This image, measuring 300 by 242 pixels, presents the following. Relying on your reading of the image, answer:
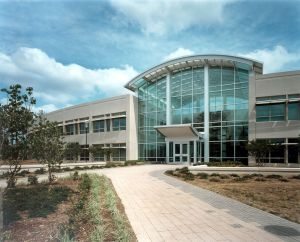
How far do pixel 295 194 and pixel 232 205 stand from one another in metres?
4.55

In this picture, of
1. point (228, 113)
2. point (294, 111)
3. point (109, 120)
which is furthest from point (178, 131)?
point (109, 120)

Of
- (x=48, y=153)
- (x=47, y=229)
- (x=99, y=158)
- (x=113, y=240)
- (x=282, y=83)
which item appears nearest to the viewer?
(x=113, y=240)

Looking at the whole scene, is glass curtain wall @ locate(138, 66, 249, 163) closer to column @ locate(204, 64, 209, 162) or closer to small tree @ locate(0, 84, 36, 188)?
column @ locate(204, 64, 209, 162)

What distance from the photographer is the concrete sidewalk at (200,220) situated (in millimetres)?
7054

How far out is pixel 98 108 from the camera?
158 feet

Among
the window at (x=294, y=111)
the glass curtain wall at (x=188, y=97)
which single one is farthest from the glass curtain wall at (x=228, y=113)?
the window at (x=294, y=111)

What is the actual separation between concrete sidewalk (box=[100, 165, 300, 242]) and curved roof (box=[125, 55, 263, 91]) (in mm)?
25949

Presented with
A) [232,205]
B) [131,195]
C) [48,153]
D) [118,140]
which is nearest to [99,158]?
[118,140]

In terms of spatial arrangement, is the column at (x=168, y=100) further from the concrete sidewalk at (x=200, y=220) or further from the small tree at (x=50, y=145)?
the concrete sidewalk at (x=200, y=220)

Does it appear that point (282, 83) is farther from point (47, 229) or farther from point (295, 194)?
point (47, 229)

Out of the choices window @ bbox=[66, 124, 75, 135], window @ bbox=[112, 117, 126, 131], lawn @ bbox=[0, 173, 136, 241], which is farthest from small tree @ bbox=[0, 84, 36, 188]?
window @ bbox=[66, 124, 75, 135]

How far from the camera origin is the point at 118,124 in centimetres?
4516

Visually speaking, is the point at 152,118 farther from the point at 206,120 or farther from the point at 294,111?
the point at 294,111

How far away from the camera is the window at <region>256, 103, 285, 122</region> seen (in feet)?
107
